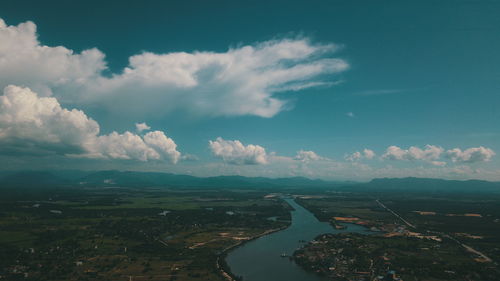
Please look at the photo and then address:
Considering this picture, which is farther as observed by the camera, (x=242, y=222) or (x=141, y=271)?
(x=242, y=222)

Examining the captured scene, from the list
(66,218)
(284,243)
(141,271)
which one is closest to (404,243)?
(284,243)

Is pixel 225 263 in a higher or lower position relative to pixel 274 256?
higher

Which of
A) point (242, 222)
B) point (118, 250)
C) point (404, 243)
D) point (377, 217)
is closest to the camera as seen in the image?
point (118, 250)

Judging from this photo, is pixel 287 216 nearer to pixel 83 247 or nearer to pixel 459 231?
pixel 459 231

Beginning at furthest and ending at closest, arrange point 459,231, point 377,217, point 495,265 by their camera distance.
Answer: point 377,217, point 459,231, point 495,265

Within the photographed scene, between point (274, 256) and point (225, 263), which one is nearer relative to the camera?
point (225, 263)

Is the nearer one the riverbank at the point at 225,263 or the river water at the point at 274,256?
the riverbank at the point at 225,263

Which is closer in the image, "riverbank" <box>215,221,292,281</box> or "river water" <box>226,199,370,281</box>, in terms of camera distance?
"riverbank" <box>215,221,292,281</box>
